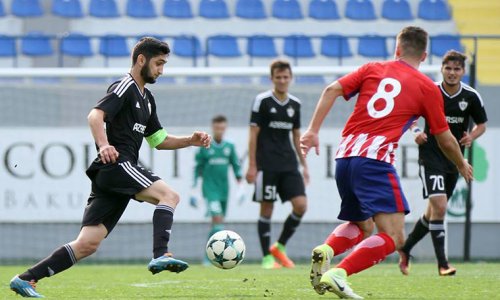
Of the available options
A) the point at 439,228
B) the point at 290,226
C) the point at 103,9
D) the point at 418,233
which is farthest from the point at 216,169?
the point at 103,9

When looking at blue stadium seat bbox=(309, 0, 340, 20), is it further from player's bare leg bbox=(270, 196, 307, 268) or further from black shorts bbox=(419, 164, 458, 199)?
black shorts bbox=(419, 164, 458, 199)

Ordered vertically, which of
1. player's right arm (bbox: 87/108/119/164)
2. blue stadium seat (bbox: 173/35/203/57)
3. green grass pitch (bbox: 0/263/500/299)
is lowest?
green grass pitch (bbox: 0/263/500/299)

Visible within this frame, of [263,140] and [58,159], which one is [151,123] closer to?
[263,140]

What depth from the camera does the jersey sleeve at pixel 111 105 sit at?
22.7 feet

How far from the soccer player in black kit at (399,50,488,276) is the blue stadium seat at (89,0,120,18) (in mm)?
10106

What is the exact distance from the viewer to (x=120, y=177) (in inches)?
271

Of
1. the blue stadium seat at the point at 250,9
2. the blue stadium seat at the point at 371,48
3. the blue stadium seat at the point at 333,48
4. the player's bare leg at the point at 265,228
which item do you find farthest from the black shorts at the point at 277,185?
the blue stadium seat at the point at 250,9

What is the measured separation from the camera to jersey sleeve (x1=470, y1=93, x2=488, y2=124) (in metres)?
10.4

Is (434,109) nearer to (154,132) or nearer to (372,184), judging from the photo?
(372,184)

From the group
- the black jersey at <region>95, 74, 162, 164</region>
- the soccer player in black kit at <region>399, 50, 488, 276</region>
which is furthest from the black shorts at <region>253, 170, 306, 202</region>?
the black jersey at <region>95, 74, 162, 164</region>

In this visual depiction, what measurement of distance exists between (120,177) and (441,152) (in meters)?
4.40

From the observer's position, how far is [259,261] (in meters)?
14.6

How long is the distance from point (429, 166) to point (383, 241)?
12.8 ft

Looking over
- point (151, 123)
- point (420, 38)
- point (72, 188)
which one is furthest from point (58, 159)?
point (420, 38)
